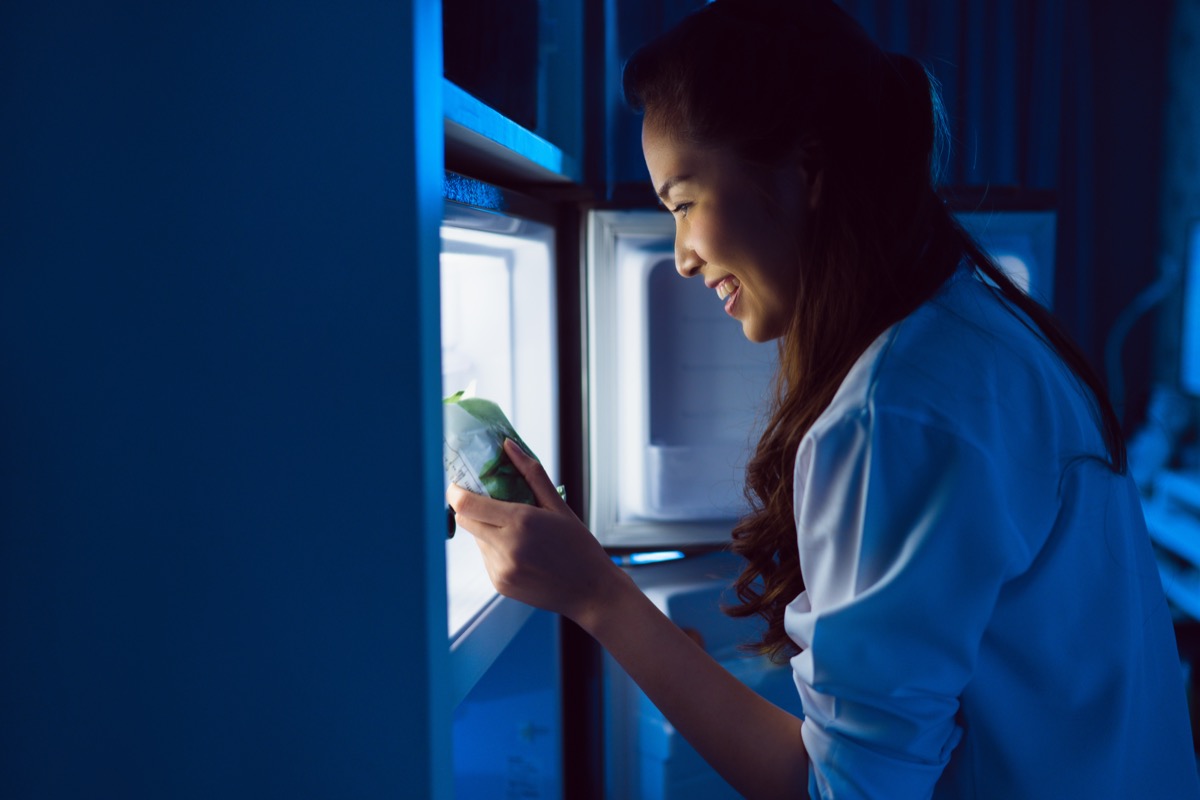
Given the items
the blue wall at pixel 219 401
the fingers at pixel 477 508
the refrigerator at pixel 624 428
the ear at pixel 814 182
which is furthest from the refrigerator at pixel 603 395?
the blue wall at pixel 219 401

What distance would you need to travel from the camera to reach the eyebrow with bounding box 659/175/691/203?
0.79 meters

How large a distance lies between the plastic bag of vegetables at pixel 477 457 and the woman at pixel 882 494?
2cm

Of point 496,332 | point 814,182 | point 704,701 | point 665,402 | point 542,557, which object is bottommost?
point 704,701

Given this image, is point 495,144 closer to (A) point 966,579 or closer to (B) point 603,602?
(B) point 603,602

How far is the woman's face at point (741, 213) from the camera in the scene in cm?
77

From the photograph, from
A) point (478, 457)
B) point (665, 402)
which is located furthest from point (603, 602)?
point (665, 402)

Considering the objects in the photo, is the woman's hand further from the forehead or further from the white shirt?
the forehead

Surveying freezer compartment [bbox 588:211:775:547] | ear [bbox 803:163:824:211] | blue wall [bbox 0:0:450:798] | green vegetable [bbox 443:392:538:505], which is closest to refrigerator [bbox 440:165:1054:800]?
freezer compartment [bbox 588:211:775:547]

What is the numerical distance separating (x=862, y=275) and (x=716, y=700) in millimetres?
383

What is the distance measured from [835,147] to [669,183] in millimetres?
147

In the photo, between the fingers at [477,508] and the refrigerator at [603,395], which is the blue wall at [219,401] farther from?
the refrigerator at [603,395]

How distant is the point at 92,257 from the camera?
554mm

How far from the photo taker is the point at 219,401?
56 centimetres

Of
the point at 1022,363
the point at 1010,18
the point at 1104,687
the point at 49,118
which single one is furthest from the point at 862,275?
the point at 1010,18
